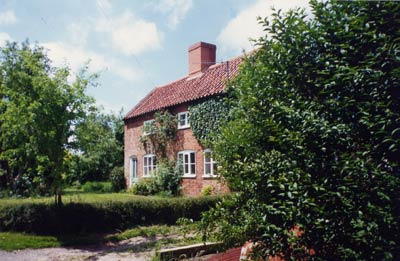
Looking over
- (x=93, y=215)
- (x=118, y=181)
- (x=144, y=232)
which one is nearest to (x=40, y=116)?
(x=93, y=215)

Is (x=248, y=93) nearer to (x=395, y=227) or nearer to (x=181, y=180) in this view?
(x=395, y=227)

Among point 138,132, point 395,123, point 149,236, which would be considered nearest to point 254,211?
point 395,123

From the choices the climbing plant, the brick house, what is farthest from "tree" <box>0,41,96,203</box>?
the climbing plant

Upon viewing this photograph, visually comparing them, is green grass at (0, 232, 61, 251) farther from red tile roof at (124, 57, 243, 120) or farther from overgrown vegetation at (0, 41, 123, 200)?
red tile roof at (124, 57, 243, 120)

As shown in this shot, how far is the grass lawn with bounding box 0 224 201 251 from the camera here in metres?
9.97

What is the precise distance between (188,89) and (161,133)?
11.0 feet

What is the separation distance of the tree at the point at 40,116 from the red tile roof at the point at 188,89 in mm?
7599

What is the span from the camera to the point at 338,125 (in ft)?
10.6

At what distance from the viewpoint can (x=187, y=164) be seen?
1984 centimetres

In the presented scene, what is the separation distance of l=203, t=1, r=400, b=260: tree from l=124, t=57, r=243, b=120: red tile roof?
12003mm

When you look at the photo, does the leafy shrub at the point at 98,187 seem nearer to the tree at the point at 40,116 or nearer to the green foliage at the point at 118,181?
the green foliage at the point at 118,181

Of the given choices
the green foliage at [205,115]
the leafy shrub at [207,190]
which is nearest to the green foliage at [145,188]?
the leafy shrub at [207,190]

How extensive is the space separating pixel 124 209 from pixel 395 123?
10.5 metres

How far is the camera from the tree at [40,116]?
10.5 metres
